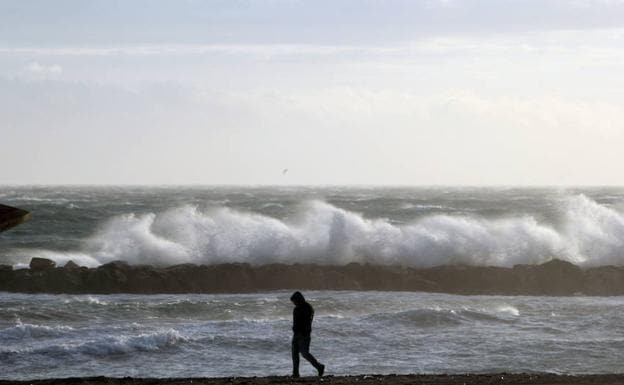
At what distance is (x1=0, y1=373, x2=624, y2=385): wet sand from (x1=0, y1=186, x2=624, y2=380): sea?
1798 millimetres

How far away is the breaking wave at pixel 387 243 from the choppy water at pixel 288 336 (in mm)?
10254

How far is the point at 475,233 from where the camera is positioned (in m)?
36.4

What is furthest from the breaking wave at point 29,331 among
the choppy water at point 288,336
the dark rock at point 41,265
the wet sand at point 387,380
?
the dark rock at point 41,265

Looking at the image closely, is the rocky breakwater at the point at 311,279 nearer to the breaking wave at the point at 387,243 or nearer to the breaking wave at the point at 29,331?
the breaking wave at the point at 387,243

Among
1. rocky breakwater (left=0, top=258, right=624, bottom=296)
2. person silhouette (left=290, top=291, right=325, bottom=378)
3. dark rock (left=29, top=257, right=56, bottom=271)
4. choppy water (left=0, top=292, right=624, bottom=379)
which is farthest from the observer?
dark rock (left=29, top=257, right=56, bottom=271)

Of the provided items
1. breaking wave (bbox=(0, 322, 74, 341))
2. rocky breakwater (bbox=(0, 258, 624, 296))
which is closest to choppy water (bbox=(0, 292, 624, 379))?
breaking wave (bbox=(0, 322, 74, 341))

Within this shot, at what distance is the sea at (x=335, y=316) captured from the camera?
54.7 feet

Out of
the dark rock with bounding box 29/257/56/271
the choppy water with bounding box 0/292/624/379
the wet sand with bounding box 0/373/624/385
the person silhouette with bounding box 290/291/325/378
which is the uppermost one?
the person silhouette with bounding box 290/291/325/378

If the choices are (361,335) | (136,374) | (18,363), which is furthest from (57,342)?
(361,335)

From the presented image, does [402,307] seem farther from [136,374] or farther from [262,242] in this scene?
[262,242]

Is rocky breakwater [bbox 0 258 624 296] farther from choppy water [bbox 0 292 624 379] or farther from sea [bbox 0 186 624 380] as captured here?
choppy water [bbox 0 292 624 379]

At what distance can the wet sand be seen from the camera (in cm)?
1326

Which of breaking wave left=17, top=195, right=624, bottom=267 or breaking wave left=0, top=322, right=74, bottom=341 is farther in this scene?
breaking wave left=17, top=195, right=624, bottom=267

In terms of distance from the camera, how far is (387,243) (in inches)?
1426
